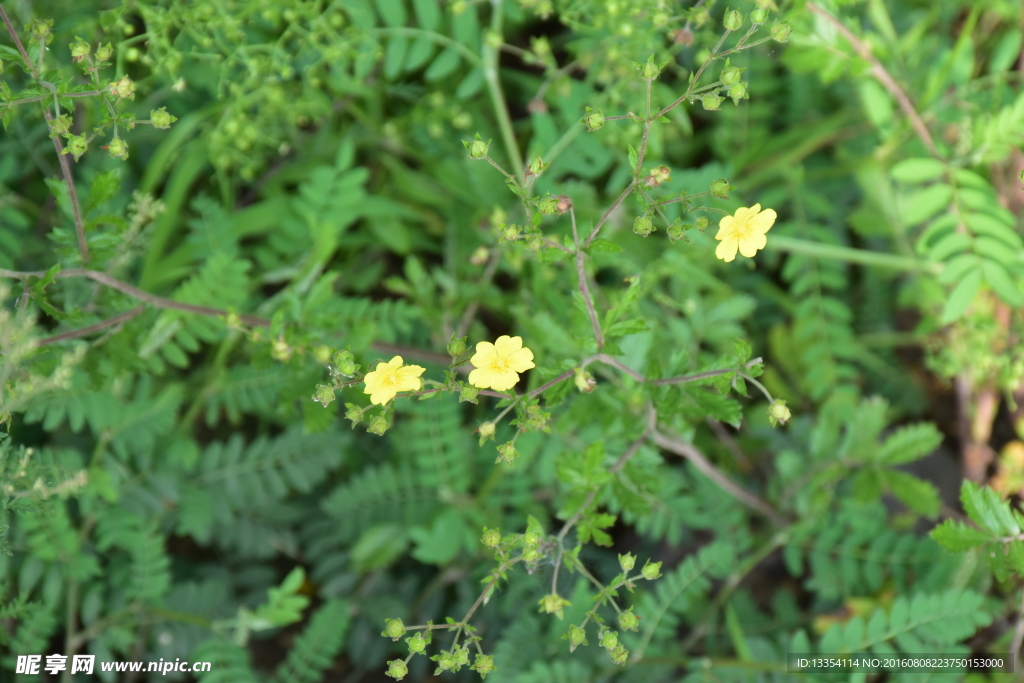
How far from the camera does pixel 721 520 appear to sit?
2818mm

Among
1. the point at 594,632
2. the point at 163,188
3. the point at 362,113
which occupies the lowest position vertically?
the point at 594,632

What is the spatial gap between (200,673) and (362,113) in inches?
84.8

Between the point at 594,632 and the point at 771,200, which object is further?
the point at 771,200

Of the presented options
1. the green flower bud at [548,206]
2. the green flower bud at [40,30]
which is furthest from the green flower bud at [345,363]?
the green flower bud at [40,30]

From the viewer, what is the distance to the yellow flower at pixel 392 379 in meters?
1.60

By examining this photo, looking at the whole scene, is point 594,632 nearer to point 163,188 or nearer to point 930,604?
point 930,604

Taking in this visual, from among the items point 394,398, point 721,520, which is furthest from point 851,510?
point 394,398

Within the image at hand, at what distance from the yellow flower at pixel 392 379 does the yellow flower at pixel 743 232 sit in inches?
28.7

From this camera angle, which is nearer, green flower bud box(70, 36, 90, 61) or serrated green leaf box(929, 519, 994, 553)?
green flower bud box(70, 36, 90, 61)

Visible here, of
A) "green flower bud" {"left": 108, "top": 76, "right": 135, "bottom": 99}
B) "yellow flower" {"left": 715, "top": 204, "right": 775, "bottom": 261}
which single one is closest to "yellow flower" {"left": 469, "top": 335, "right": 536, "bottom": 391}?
"yellow flower" {"left": 715, "top": 204, "right": 775, "bottom": 261}

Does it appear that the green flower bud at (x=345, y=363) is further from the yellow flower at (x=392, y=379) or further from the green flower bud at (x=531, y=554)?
the green flower bud at (x=531, y=554)

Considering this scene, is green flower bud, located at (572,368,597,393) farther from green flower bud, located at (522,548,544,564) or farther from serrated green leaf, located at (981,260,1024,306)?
serrated green leaf, located at (981,260,1024,306)

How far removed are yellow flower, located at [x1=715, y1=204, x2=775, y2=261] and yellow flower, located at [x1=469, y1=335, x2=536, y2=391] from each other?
0.49 meters

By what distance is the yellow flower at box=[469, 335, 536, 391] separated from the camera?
1.60 metres
